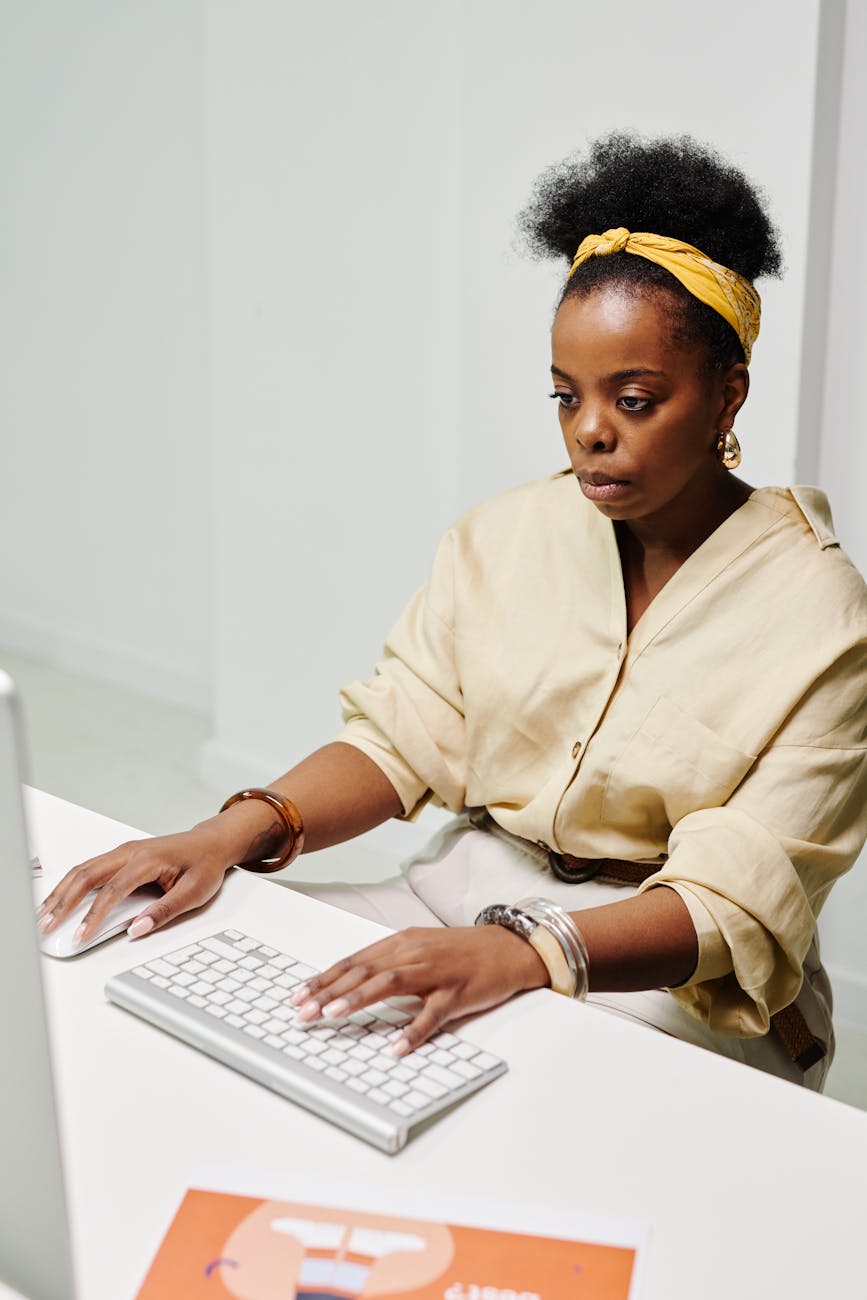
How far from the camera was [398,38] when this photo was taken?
261 cm

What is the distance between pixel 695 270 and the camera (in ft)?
4.36

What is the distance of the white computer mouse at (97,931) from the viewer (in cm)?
109

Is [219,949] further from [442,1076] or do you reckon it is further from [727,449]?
[727,449]

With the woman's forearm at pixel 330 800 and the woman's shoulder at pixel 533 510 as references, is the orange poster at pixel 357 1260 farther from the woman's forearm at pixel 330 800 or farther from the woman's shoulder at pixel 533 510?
the woman's shoulder at pixel 533 510

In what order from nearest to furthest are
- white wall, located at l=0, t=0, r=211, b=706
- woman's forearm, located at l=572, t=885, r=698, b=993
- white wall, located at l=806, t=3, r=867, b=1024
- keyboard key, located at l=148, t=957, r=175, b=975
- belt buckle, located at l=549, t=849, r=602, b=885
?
keyboard key, located at l=148, t=957, r=175, b=975, woman's forearm, located at l=572, t=885, r=698, b=993, belt buckle, located at l=549, t=849, r=602, b=885, white wall, located at l=806, t=3, r=867, b=1024, white wall, located at l=0, t=0, r=211, b=706

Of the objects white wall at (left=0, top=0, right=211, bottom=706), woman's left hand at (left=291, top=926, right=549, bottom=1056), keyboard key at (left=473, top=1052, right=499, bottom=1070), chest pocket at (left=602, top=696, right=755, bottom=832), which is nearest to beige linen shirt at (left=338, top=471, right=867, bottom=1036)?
chest pocket at (left=602, top=696, right=755, bottom=832)

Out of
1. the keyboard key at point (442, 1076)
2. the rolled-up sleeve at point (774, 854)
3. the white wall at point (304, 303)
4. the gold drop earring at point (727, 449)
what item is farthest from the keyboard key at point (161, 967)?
the white wall at point (304, 303)

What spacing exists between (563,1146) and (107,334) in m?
3.30

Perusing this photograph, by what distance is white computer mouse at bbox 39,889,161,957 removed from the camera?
3.58 ft

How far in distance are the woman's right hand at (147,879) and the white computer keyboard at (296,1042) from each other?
0.25ft

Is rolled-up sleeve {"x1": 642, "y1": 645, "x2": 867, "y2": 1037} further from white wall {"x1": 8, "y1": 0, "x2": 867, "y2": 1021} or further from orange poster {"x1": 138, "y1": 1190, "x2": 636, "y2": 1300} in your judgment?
white wall {"x1": 8, "y1": 0, "x2": 867, "y2": 1021}

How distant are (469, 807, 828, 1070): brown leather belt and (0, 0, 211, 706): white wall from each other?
2.39m

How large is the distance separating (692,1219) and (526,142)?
6.40 feet

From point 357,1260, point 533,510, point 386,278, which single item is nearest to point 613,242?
point 533,510
